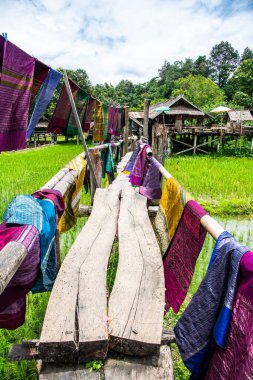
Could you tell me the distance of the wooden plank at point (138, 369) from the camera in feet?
4.38

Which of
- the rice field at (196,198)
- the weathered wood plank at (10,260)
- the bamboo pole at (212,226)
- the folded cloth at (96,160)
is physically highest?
the folded cloth at (96,160)

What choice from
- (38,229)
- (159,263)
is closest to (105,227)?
(159,263)

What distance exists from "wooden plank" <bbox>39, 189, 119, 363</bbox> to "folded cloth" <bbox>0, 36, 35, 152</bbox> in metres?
0.92

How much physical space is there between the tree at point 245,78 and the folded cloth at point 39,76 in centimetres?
4968

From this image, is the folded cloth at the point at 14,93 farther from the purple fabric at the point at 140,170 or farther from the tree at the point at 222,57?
the tree at the point at 222,57

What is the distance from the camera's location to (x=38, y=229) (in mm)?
1609

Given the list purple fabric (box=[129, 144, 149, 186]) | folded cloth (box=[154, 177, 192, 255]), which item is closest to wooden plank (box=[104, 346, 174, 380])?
folded cloth (box=[154, 177, 192, 255])

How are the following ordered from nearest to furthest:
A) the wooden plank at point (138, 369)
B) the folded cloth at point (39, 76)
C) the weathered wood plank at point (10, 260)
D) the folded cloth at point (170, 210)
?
the weathered wood plank at point (10, 260)
the wooden plank at point (138, 369)
the folded cloth at point (39, 76)
the folded cloth at point (170, 210)

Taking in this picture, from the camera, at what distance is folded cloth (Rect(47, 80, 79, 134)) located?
2.98 meters

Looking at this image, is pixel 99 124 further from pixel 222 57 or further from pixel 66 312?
pixel 222 57

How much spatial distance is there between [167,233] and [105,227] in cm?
74

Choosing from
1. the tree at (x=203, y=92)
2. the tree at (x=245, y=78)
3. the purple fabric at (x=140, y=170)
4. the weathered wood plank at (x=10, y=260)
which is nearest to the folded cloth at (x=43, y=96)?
the weathered wood plank at (x=10, y=260)

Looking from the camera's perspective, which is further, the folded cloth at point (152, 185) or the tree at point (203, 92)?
the tree at point (203, 92)

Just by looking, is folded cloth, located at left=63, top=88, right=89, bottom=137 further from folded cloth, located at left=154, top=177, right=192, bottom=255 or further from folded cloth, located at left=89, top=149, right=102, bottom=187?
folded cloth, located at left=154, top=177, right=192, bottom=255
